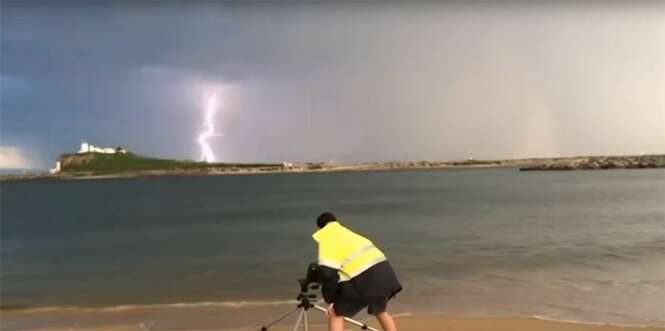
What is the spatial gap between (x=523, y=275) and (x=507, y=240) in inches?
204

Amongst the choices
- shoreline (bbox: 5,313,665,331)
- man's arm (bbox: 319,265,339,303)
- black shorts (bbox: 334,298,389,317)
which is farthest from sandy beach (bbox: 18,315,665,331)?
man's arm (bbox: 319,265,339,303)

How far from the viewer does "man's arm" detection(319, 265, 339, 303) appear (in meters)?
2.99

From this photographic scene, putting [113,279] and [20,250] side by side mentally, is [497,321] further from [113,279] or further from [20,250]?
[20,250]

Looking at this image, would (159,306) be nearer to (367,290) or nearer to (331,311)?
(331,311)

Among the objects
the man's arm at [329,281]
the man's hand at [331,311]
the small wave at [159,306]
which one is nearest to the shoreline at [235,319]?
the small wave at [159,306]

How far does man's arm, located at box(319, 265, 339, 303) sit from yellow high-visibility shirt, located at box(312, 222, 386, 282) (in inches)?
0.7

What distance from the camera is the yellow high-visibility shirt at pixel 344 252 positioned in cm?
300

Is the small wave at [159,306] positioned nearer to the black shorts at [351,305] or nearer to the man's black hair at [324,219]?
the black shorts at [351,305]

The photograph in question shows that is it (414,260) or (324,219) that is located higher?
(324,219)

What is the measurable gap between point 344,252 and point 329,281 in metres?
0.13

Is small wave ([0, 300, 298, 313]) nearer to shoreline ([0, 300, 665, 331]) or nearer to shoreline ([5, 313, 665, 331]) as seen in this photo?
shoreline ([0, 300, 665, 331])

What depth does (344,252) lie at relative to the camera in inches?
118

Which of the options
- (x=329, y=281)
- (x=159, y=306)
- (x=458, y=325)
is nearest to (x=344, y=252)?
(x=329, y=281)

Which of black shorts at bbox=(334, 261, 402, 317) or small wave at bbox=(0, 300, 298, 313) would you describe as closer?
black shorts at bbox=(334, 261, 402, 317)
